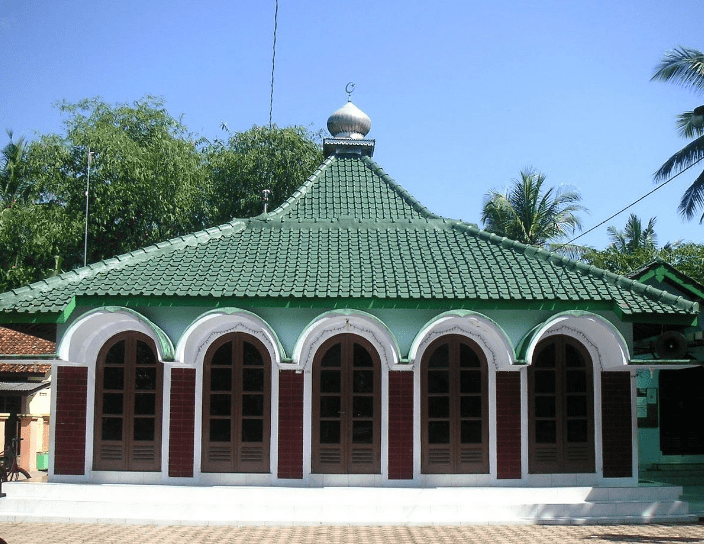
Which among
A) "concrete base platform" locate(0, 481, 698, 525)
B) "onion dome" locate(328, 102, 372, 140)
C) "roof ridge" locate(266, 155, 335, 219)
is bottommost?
"concrete base platform" locate(0, 481, 698, 525)

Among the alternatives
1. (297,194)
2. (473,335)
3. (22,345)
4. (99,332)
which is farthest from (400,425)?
(22,345)

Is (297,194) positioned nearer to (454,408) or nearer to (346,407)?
(346,407)

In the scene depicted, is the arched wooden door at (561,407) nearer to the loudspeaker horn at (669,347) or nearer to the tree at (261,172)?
the loudspeaker horn at (669,347)

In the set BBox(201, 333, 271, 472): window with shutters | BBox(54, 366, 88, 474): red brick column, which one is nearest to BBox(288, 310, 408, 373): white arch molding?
BBox(201, 333, 271, 472): window with shutters

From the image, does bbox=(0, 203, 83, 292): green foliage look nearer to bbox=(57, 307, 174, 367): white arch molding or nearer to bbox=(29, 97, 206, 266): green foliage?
bbox=(29, 97, 206, 266): green foliage

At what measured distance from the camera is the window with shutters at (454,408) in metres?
12.5

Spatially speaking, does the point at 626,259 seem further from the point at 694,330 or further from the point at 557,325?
the point at 557,325

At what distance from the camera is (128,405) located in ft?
41.6

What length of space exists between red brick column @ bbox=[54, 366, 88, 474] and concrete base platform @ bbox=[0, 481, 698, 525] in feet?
1.59

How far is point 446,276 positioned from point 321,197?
363 centimetres

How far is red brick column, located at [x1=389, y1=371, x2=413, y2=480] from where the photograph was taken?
1241 cm

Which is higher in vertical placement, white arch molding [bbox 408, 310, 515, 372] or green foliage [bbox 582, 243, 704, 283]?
→ green foliage [bbox 582, 243, 704, 283]

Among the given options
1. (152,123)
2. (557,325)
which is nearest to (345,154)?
(557,325)

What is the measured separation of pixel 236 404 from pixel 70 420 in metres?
2.53
